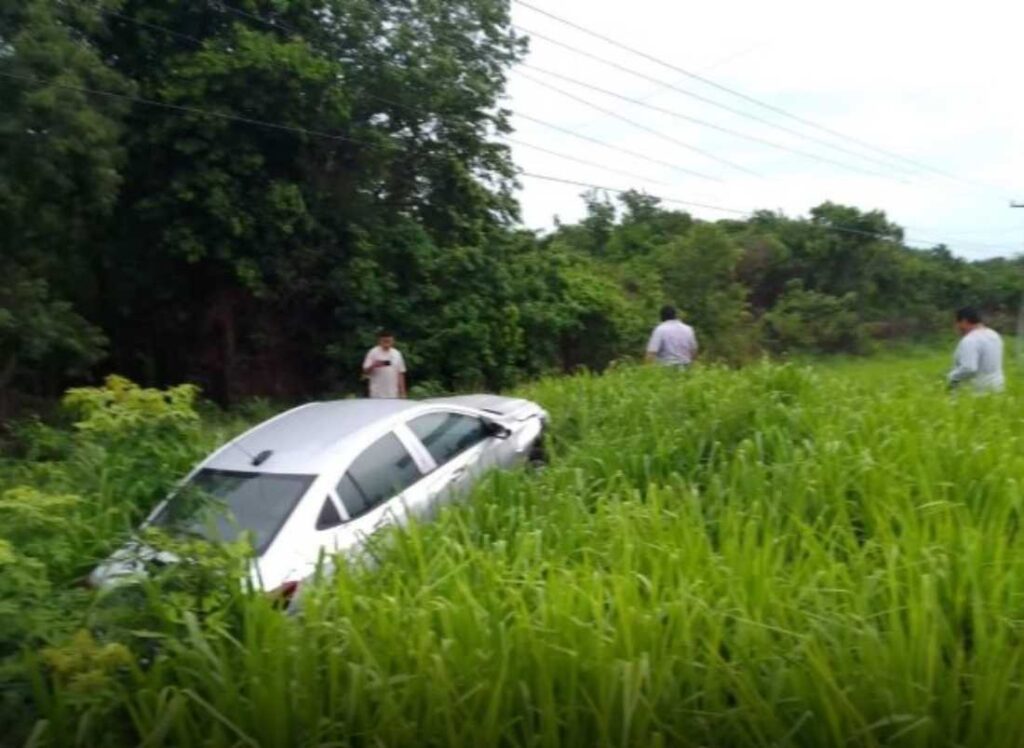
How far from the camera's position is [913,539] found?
561 cm

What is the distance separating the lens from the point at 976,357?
37.2ft

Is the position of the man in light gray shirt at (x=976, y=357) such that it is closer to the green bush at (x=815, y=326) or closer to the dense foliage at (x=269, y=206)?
the dense foliage at (x=269, y=206)

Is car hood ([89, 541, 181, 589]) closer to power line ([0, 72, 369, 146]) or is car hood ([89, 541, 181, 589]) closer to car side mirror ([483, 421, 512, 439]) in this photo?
car side mirror ([483, 421, 512, 439])

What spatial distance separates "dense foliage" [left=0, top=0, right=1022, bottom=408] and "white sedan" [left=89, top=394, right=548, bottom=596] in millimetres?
8433

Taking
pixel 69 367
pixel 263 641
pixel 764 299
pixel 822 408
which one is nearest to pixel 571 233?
pixel 764 299

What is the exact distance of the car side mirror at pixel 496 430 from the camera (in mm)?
10055

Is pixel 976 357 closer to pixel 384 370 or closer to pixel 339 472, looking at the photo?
pixel 339 472

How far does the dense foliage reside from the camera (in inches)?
675

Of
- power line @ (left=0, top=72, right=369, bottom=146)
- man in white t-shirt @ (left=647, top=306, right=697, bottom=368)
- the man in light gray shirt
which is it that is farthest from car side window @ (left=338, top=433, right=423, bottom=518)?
power line @ (left=0, top=72, right=369, bottom=146)

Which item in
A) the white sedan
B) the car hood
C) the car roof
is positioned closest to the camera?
the car hood

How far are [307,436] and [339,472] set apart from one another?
2.29ft

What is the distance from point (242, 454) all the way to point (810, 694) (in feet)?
16.2

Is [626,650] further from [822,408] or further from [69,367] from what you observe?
[69,367]

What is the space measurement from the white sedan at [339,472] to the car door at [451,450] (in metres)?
0.01
